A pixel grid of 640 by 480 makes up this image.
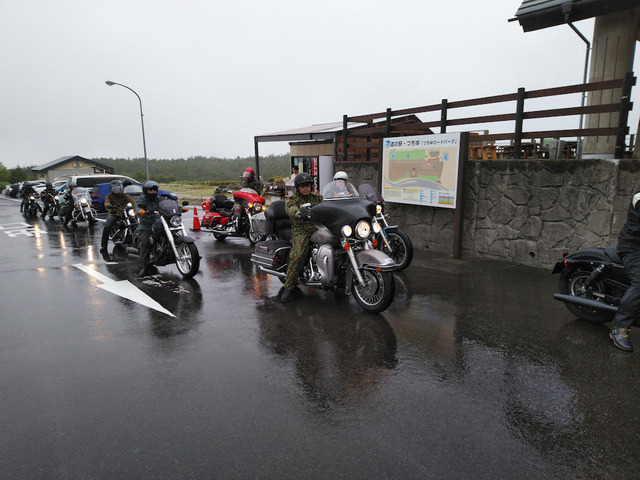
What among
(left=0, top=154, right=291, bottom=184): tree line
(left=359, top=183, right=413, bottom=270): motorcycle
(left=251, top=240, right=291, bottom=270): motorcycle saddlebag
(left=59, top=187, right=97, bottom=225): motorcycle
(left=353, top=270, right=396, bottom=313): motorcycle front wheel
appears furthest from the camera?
→ (left=0, top=154, right=291, bottom=184): tree line

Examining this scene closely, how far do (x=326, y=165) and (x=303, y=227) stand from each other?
7.99 meters

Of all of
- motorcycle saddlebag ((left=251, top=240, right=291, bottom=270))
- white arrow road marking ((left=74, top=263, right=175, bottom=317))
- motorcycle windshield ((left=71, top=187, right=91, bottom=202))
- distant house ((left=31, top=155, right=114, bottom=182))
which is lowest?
white arrow road marking ((left=74, top=263, right=175, bottom=317))

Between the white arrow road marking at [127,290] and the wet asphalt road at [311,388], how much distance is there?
6 centimetres

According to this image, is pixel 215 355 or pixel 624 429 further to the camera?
pixel 215 355

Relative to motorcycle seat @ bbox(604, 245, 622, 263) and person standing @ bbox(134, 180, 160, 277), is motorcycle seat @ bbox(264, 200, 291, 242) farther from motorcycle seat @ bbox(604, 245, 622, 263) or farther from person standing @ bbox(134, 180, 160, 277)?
motorcycle seat @ bbox(604, 245, 622, 263)

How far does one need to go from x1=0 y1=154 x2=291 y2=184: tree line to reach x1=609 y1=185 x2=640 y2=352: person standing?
4280 centimetres

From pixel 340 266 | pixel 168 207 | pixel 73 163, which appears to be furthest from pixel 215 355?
pixel 73 163

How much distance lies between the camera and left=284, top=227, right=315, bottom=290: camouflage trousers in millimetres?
6270

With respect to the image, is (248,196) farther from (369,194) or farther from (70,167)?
(70,167)

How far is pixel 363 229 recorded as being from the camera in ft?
18.6

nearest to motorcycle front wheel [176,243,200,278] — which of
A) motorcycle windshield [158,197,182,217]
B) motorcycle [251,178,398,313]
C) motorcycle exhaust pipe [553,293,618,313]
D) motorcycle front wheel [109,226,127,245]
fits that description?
motorcycle windshield [158,197,182,217]

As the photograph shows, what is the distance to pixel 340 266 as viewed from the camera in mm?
6055

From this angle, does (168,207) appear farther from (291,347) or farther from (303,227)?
(291,347)

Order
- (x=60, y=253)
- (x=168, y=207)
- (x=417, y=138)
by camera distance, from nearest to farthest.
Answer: (x=168, y=207), (x=417, y=138), (x=60, y=253)
